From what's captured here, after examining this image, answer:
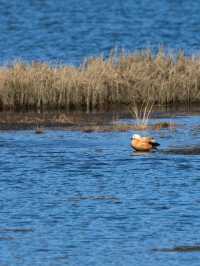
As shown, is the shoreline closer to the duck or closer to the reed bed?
the reed bed

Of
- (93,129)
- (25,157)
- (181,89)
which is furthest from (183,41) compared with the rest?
(25,157)

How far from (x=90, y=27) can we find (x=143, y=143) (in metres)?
32.2

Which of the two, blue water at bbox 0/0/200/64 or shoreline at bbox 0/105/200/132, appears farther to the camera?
blue water at bbox 0/0/200/64

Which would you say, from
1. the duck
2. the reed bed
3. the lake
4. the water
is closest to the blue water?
the reed bed

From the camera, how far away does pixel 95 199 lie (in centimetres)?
1786

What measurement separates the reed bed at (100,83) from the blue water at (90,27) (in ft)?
23.1

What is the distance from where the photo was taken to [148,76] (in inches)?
1067

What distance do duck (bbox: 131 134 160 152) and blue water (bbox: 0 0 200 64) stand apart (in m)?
12.8

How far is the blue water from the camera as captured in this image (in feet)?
139

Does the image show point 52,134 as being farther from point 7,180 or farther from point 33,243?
point 33,243

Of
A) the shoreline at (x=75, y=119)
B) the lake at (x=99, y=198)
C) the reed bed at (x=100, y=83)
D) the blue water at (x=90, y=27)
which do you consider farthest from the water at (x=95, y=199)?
the blue water at (x=90, y=27)

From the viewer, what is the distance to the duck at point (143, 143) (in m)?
21.2

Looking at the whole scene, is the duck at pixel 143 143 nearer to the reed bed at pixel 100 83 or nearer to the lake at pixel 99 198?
the lake at pixel 99 198

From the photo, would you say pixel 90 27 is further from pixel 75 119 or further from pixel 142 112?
pixel 75 119
